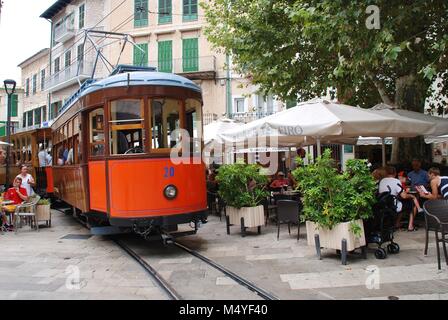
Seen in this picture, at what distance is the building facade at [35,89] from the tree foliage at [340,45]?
22.1 meters

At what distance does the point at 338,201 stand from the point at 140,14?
22.3m

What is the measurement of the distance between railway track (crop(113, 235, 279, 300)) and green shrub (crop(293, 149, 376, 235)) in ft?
5.36

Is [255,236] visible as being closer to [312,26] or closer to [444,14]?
[312,26]

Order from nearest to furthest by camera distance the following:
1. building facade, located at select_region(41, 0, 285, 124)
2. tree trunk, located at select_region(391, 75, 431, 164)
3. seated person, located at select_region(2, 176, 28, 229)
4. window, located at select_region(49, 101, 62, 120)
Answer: seated person, located at select_region(2, 176, 28, 229), tree trunk, located at select_region(391, 75, 431, 164), building facade, located at select_region(41, 0, 285, 124), window, located at select_region(49, 101, 62, 120)

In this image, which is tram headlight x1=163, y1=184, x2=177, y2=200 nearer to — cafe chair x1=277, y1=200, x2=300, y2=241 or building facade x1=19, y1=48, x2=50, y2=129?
cafe chair x1=277, y1=200, x2=300, y2=241

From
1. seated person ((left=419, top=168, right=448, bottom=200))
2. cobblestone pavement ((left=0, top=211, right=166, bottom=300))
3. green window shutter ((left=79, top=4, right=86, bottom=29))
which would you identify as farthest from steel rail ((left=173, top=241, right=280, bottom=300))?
green window shutter ((left=79, top=4, right=86, bottom=29))

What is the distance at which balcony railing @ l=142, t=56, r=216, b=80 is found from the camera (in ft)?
78.9

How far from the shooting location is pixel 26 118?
37219mm

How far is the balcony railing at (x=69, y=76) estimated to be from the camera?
27188 millimetres

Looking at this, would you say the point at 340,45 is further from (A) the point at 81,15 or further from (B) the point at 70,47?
(B) the point at 70,47

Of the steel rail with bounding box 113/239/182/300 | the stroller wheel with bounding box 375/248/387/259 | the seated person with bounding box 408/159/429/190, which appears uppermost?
the seated person with bounding box 408/159/429/190

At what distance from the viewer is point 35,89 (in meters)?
35.4
